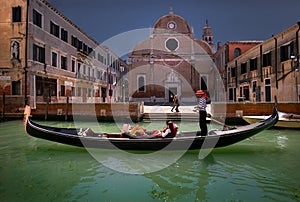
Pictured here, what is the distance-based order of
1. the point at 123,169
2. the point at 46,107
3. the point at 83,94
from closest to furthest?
the point at 123,169 → the point at 46,107 → the point at 83,94

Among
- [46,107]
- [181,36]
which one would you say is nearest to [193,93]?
[181,36]

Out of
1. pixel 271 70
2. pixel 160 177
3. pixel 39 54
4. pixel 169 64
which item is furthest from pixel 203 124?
pixel 169 64

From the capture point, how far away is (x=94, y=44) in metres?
23.9

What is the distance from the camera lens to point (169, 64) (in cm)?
2478

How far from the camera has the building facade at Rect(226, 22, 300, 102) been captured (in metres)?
12.0

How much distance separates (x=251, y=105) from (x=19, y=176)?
9.97 metres

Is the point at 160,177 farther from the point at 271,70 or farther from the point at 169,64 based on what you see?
the point at 169,64

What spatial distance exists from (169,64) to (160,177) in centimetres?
2119

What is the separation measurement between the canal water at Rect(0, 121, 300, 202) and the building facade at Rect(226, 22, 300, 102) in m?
7.34

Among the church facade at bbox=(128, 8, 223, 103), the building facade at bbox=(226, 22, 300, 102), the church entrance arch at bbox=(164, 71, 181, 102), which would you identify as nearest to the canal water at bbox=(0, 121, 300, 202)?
the building facade at bbox=(226, 22, 300, 102)

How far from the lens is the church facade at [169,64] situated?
24.4 meters

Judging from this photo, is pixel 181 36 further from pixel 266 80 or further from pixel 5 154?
pixel 5 154

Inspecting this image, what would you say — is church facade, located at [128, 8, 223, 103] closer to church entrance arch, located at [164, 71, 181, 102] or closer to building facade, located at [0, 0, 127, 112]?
church entrance arch, located at [164, 71, 181, 102]

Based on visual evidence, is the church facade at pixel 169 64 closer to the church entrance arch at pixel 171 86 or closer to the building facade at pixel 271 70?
the church entrance arch at pixel 171 86
